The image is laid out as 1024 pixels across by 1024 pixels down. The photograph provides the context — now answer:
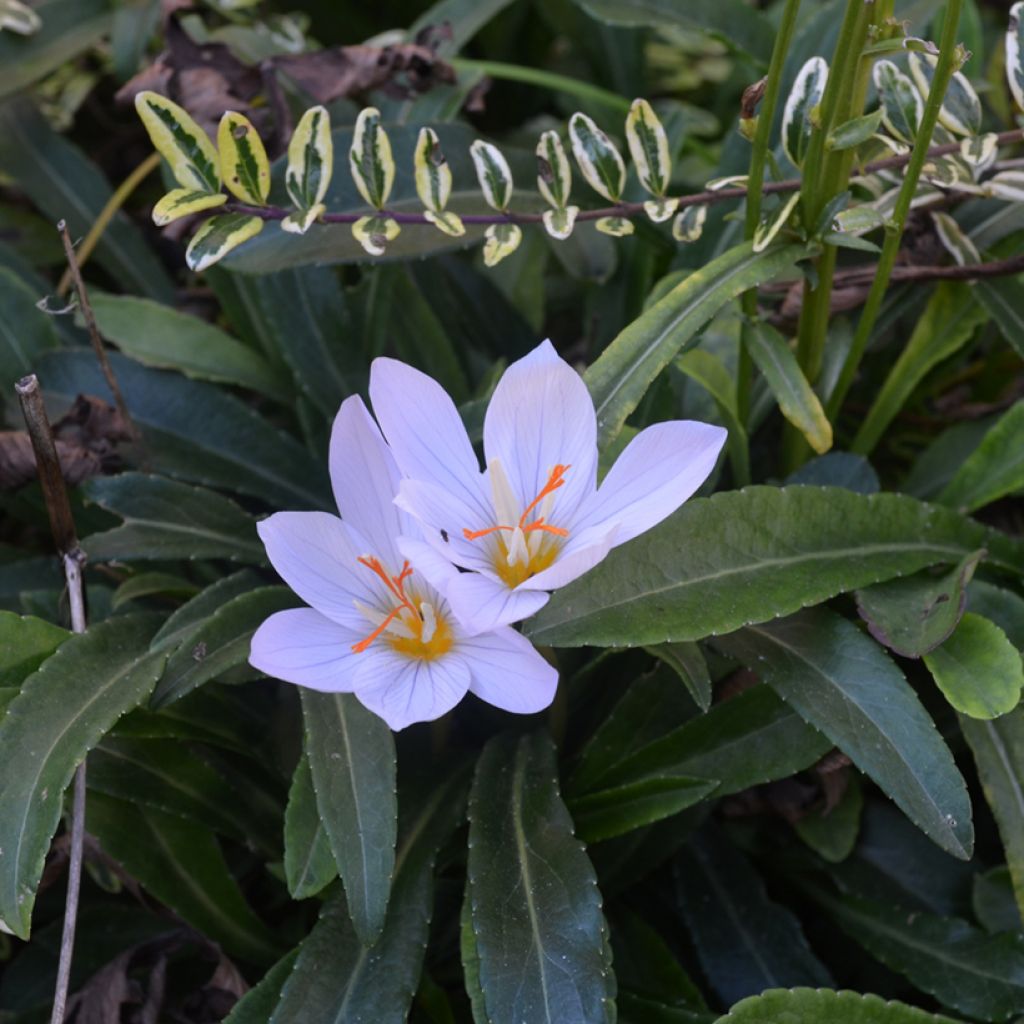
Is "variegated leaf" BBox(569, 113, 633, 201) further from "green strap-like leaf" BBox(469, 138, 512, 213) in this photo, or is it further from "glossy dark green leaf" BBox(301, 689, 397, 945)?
"glossy dark green leaf" BBox(301, 689, 397, 945)

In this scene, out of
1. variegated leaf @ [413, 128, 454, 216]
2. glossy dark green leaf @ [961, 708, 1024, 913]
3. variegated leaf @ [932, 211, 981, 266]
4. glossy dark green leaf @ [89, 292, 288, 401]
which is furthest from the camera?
glossy dark green leaf @ [89, 292, 288, 401]

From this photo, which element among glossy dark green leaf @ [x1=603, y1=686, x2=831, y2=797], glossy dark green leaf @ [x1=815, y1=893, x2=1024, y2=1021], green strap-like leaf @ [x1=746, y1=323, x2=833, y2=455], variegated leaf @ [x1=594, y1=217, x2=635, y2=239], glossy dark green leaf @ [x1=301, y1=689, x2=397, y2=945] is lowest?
glossy dark green leaf @ [x1=815, y1=893, x2=1024, y2=1021]

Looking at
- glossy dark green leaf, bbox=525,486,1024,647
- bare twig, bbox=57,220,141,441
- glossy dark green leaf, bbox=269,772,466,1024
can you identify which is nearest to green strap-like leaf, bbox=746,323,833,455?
glossy dark green leaf, bbox=525,486,1024,647

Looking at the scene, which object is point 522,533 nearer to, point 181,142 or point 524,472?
point 524,472

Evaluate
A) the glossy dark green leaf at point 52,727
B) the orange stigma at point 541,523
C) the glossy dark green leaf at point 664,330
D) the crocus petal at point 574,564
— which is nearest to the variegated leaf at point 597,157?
the glossy dark green leaf at point 664,330

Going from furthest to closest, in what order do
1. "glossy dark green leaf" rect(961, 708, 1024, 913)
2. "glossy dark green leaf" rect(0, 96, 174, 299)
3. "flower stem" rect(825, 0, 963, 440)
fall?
"glossy dark green leaf" rect(0, 96, 174, 299) → "glossy dark green leaf" rect(961, 708, 1024, 913) → "flower stem" rect(825, 0, 963, 440)

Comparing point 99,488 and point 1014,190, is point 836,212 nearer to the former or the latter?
point 1014,190
